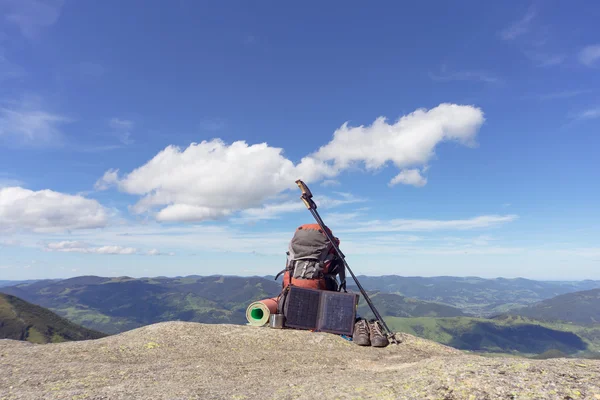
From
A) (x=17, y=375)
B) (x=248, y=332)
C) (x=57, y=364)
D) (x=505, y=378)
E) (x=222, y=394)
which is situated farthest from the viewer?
(x=248, y=332)

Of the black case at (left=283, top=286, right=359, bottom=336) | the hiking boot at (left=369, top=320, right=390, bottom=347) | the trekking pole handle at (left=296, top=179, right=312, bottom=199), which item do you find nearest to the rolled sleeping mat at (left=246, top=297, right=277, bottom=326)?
the black case at (left=283, top=286, right=359, bottom=336)

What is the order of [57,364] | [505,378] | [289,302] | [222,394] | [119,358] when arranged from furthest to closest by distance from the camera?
[289,302], [119,358], [57,364], [222,394], [505,378]

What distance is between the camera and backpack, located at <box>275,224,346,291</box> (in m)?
25.0

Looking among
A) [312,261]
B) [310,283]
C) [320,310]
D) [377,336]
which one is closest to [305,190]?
[312,261]

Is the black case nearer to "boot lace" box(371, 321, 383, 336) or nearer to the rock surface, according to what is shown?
"boot lace" box(371, 321, 383, 336)

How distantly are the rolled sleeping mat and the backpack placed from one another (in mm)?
2424

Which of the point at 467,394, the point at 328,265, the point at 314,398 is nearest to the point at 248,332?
the point at 328,265

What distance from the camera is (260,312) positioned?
75.7ft

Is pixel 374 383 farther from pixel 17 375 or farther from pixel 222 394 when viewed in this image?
pixel 17 375

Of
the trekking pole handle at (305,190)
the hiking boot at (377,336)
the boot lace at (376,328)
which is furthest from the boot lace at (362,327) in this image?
the trekking pole handle at (305,190)

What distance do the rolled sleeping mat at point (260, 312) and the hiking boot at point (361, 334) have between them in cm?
552

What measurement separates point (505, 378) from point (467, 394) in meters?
1.48

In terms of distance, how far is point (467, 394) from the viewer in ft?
28.8

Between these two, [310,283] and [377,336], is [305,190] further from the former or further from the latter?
[377,336]
